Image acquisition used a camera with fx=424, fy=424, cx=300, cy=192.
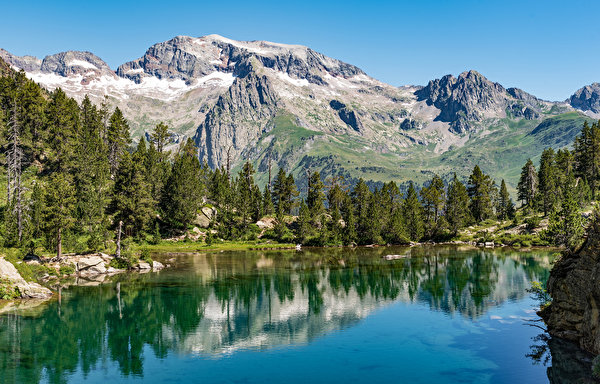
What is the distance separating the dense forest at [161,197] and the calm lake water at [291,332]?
68.9 feet

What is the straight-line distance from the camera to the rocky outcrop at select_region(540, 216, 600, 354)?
3214 centimetres

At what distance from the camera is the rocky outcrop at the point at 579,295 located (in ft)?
105

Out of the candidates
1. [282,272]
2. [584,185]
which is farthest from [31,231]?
[584,185]

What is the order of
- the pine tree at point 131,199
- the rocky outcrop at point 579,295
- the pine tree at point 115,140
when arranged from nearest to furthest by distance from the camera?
1. the rocky outcrop at point 579,295
2. the pine tree at point 131,199
3. the pine tree at point 115,140

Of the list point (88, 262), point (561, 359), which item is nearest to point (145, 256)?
point (88, 262)

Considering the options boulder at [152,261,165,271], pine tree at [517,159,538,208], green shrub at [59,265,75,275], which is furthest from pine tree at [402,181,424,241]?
Result: green shrub at [59,265,75,275]

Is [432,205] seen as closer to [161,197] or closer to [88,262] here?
[161,197]

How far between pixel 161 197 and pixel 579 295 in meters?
108

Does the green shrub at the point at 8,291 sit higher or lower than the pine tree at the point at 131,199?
lower

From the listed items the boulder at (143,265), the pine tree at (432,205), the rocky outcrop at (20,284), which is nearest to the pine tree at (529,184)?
the pine tree at (432,205)

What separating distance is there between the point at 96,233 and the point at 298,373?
6638 cm

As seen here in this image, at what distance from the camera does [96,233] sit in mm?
85000

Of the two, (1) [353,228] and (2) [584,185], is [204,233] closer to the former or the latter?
(1) [353,228]

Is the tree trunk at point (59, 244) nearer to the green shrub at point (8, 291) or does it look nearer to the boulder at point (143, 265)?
the boulder at point (143, 265)
